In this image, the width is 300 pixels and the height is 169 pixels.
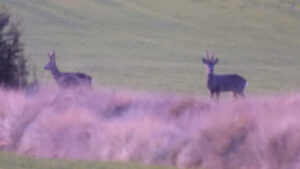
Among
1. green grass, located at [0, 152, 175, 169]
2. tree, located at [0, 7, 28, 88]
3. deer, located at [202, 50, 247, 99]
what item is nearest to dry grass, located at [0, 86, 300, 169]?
green grass, located at [0, 152, 175, 169]

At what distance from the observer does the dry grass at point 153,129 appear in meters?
9.96

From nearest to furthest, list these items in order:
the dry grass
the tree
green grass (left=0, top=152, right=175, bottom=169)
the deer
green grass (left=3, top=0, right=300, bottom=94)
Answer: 1. the dry grass
2. green grass (left=0, top=152, right=175, bottom=169)
3. the tree
4. the deer
5. green grass (left=3, top=0, right=300, bottom=94)

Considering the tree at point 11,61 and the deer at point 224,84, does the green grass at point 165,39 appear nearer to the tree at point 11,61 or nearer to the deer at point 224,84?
the deer at point 224,84

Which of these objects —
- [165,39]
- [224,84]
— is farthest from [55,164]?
[165,39]

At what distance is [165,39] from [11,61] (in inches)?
1761

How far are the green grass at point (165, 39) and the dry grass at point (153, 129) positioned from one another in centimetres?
2017

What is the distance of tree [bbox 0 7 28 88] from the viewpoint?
52.6ft

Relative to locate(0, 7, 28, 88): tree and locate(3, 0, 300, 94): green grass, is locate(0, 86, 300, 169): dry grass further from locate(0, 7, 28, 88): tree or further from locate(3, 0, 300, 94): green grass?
locate(3, 0, 300, 94): green grass

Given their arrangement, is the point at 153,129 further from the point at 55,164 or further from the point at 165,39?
the point at 165,39

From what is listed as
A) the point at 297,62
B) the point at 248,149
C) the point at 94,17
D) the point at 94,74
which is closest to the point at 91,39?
the point at 94,17

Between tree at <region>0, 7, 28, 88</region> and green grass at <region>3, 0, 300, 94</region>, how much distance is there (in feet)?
55.9

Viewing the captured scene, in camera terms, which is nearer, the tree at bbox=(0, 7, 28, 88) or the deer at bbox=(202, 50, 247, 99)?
the tree at bbox=(0, 7, 28, 88)

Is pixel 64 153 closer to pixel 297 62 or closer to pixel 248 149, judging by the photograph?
pixel 248 149

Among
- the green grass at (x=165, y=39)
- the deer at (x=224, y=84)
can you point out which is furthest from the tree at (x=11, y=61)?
the green grass at (x=165, y=39)
